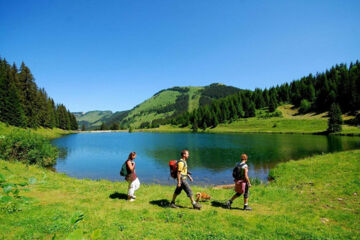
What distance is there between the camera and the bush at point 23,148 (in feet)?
83.6

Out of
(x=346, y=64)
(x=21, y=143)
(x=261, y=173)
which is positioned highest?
(x=346, y=64)

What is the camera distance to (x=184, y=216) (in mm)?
10508

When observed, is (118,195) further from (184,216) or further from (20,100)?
(20,100)

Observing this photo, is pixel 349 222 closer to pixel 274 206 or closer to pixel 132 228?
pixel 274 206

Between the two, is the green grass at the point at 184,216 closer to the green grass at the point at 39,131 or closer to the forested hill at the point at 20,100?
the green grass at the point at 39,131

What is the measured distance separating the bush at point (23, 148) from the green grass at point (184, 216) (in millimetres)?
14530

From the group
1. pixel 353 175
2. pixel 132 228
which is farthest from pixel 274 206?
pixel 353 175

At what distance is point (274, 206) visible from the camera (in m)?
12.9

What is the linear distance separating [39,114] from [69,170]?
76.5 meters

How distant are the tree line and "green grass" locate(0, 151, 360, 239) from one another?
12967 centimetres

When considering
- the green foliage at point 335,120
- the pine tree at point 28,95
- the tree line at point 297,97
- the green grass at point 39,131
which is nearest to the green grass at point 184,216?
the green grass at point 39,131

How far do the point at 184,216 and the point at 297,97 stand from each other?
16848 cm

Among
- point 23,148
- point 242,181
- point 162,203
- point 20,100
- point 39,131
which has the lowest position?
point 162,203

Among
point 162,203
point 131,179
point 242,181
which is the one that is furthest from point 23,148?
point 242,181
